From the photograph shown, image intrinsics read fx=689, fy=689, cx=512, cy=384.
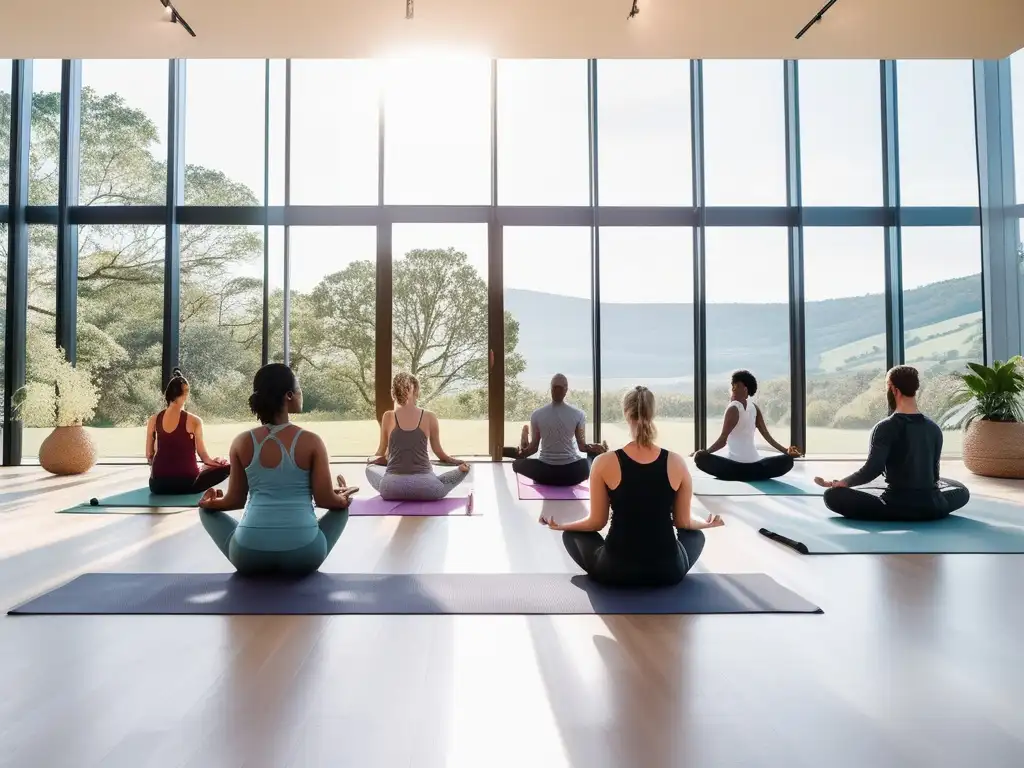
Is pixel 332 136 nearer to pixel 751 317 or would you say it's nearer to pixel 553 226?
pixel 553 226

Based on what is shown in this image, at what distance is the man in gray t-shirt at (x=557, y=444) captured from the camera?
561 cm

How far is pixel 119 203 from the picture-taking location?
7.62 m

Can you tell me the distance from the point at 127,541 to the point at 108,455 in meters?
4.29

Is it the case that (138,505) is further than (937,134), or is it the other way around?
(937,134)

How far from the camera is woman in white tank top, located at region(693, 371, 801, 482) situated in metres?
5.84

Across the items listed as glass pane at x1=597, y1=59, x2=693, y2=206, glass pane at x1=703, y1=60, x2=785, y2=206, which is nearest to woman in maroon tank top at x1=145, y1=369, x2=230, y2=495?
glass pane at x1=597, y1=59, x2=693, y2=206

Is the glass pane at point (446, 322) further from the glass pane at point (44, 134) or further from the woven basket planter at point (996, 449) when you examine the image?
the woven basket planter at point (996, 449)

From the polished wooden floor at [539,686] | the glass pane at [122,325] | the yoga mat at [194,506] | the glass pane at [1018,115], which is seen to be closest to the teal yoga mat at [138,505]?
the yoga mat at [194,506]

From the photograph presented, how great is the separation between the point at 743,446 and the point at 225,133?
21.3ft

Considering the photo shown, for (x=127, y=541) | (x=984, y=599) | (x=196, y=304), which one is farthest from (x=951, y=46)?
(x=196, y=304)

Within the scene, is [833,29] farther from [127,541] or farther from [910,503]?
[127,541]

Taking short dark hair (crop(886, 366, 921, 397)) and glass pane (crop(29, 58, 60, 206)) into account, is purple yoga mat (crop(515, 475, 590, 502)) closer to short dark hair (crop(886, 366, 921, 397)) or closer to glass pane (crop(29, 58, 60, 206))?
short dark hair (crop(886, 366, 921, 397))

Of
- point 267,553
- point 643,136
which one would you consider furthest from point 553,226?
point 267,553

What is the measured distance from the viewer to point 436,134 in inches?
309
